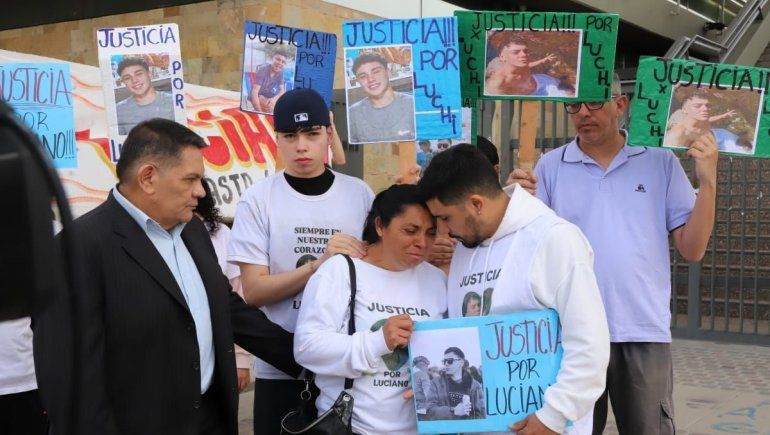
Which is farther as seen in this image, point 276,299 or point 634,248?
point 634,248

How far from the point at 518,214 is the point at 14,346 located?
2.47 m

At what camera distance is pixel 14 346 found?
378 centimetres

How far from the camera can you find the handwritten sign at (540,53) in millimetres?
3438

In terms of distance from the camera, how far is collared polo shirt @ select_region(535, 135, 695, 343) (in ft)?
10.9

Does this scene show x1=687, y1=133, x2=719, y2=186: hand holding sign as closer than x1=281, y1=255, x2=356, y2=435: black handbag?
No

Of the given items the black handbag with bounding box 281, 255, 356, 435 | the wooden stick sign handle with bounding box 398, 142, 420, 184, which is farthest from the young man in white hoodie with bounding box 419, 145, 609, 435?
the wooden stick sign handle with bounding box 398, 142, 420, 184

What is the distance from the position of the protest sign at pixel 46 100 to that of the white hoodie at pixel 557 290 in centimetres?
260

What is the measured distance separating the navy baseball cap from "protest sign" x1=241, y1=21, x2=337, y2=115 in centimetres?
61

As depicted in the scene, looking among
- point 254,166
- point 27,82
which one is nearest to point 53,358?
point 27,82

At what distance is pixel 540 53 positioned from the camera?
3.52 meters

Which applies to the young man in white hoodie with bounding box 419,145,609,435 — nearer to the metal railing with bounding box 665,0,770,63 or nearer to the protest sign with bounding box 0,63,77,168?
the protest sign with bounding box 0,63,77,168

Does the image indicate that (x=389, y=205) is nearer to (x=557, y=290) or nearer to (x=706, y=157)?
(x=557, y=290)

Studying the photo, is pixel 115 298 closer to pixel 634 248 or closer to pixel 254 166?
pixel 634 248

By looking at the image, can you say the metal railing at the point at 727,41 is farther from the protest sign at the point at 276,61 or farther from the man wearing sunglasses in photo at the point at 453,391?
the man wearing sunglasses in photo at the point at 453,391
